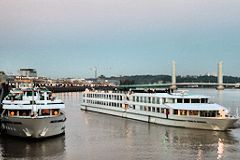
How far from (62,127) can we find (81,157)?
9970 mm

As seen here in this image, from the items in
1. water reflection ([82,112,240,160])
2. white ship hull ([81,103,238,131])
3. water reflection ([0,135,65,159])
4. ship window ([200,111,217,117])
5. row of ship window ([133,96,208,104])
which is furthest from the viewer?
row of ship window ([133,96,208,104])

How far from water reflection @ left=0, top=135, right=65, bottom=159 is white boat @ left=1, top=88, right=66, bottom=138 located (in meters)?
0.64

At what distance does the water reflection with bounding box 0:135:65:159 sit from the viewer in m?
31.7

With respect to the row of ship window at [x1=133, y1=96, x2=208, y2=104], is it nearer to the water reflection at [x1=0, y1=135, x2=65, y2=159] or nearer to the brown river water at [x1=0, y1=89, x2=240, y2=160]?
the brown river water at [x1=0, y1=89, x2=240, y2=160]

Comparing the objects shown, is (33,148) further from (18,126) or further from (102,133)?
(102,133)

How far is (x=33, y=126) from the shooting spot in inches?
1416

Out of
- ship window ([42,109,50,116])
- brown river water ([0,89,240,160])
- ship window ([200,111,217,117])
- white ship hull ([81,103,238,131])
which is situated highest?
ship window ([42,109,50,116])

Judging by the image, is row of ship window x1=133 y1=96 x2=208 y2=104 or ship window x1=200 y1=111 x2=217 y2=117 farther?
row of ship window x1=133 y1=96 x2=208 y2=104

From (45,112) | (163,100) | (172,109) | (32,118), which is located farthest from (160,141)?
(32,118)

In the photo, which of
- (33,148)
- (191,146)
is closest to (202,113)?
(191,146)

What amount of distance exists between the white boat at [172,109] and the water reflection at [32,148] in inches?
566

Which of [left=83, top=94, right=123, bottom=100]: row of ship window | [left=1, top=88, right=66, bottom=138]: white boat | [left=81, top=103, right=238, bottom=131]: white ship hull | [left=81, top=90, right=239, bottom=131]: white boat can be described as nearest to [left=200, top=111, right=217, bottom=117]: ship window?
[left=81, top=90, right=239, bottom=131]: white boat

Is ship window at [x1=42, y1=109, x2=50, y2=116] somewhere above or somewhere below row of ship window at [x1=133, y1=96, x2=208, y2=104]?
below

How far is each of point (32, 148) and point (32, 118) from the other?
288 cm
